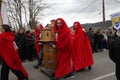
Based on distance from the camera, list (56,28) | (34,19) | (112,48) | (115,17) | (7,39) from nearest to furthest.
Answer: (112,48), (7,39), (56,28), (115,17), (34,19)

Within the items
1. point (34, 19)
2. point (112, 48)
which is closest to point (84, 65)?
point (112, 48)

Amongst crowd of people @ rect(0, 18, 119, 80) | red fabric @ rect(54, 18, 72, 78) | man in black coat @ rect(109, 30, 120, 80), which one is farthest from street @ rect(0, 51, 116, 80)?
man in black coat @ rect(109, 30, 120, 80)

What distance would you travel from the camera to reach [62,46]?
9.38 m

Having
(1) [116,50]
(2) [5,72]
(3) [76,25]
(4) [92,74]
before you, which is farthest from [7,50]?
(1) [116,50]

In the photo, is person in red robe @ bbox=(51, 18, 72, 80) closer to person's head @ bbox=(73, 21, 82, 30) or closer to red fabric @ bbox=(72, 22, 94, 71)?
red fabric @ bbox=(72, 22, 94, 71)

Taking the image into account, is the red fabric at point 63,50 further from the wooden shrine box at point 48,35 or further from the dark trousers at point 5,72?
the dark trousers at point 5,72

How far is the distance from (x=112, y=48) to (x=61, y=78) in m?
3.67

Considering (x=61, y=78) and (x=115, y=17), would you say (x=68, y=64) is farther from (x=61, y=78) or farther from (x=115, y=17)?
(x=115, y=17)

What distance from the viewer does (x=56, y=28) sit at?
9.59 metres

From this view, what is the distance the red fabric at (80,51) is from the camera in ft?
34.9

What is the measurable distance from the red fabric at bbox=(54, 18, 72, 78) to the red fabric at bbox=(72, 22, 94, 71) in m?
0.82

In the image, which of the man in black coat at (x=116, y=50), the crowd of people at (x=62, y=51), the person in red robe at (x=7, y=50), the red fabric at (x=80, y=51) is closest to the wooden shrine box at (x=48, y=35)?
the crowd of people at (x=62, y=51)

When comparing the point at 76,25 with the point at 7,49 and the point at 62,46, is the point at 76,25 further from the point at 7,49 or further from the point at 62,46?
the point at 7,49

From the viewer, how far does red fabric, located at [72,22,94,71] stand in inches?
419
